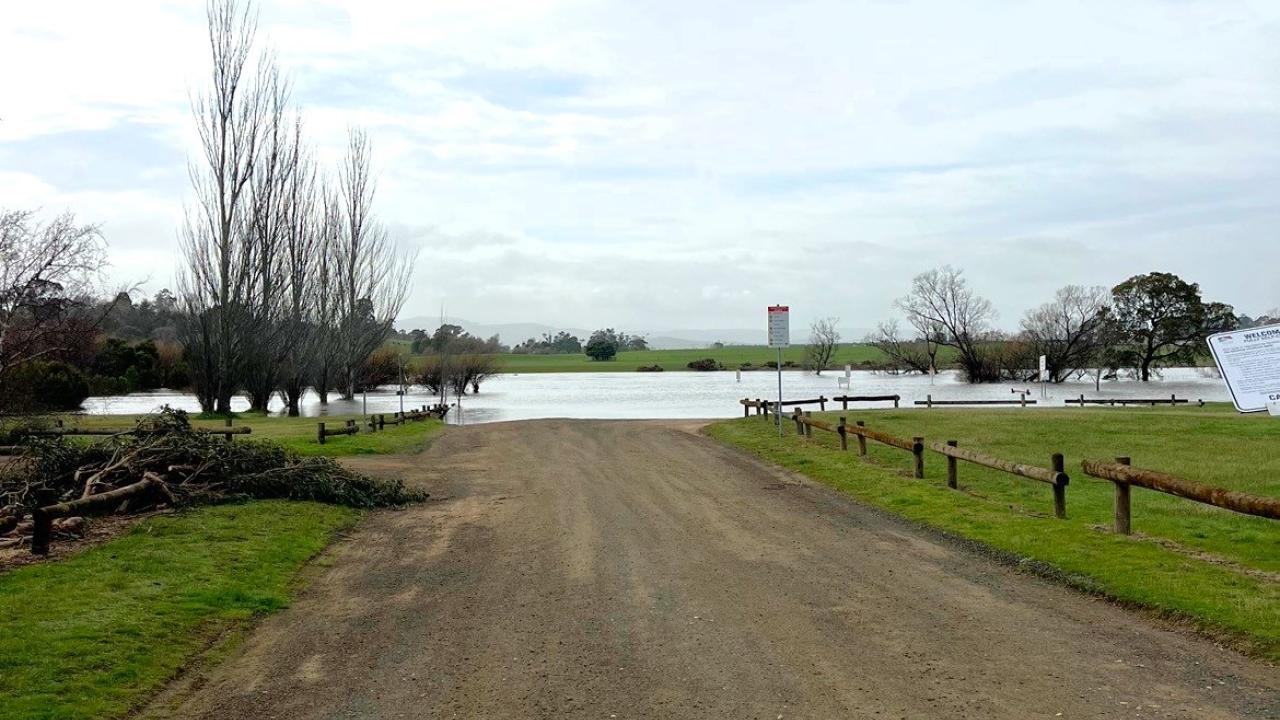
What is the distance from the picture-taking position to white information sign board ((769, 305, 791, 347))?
24.6 meters

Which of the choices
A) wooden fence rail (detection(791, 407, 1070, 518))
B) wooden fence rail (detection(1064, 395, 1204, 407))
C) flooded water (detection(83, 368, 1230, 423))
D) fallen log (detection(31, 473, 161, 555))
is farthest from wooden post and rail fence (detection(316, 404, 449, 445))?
wooden fence rail (detection(1064, 395, 1204, 407))

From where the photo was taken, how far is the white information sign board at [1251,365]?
8.51m

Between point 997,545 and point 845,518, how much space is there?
249cm

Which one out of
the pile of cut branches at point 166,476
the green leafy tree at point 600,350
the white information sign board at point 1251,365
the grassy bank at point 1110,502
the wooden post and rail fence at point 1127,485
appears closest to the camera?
the grassy bank at point 1110,502

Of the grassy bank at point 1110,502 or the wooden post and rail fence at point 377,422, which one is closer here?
the grassy bank at point 1110,502

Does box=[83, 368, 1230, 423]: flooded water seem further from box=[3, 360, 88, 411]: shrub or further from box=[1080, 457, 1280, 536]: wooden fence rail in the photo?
box=[1080, 457, 1280, 536]: wooden fence rail

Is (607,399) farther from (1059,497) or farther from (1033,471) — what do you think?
(1059,497)

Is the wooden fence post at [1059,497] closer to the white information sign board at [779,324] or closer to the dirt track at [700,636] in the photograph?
the dirt track at [700,636]

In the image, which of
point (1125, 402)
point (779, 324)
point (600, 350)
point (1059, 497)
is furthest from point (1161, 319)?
point (600, 350)

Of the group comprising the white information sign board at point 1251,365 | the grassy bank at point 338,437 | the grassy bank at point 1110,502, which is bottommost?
the grassy bank at point 1110,502

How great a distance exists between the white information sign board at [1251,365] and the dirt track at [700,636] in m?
2.33

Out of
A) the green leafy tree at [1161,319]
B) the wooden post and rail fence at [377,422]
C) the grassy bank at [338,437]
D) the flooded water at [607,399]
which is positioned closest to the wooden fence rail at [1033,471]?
the grassy bank at [338,437]

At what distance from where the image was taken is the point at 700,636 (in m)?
6.92

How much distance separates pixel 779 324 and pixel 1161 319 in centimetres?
6316
